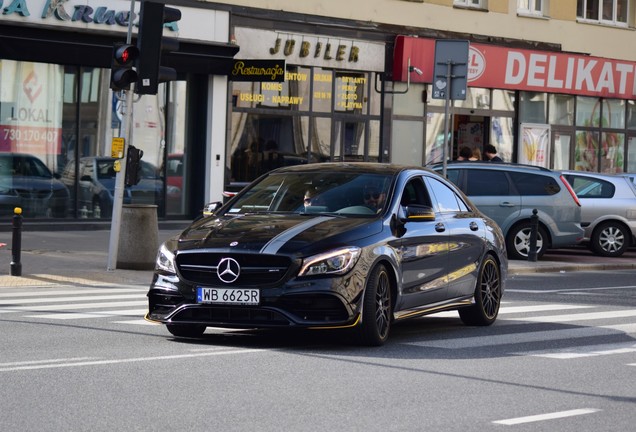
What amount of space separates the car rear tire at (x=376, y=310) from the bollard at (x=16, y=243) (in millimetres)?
7798

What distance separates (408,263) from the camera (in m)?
11.9

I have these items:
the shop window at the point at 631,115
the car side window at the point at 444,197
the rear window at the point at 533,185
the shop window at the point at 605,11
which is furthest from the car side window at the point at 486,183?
the shop window at the point at 631,115

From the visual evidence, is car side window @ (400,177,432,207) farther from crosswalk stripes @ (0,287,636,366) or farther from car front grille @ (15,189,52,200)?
car front grille @ (15,189,52,200)

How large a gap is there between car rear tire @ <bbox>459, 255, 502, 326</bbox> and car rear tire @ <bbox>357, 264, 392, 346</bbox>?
6.87ft

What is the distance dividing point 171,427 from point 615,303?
1030 cm

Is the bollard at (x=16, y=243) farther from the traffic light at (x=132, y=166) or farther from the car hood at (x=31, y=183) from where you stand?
the car hood at (x=31, y=183)

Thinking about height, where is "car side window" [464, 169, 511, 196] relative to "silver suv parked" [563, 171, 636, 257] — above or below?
above

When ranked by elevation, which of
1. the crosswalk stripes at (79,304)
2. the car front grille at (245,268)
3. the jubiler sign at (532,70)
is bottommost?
the crosswalk stripes at (79,304)

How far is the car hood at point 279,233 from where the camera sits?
429 inches

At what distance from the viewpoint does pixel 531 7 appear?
3728cm

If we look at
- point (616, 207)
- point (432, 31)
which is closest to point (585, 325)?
point (616, 207)

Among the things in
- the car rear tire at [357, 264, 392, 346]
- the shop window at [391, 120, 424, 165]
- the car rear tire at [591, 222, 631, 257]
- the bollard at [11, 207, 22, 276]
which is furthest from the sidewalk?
the car rear tire at [357, 264, 392, 346]

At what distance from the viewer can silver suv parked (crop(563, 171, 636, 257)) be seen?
86.9ft

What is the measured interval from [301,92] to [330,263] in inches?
818
